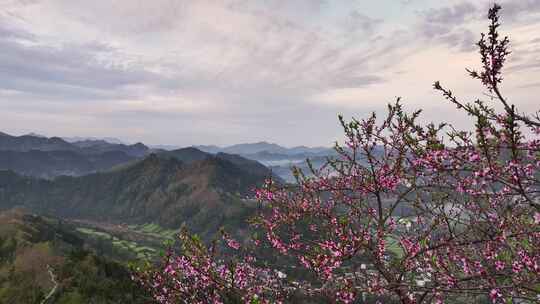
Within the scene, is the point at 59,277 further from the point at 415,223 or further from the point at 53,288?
the point at 415,223

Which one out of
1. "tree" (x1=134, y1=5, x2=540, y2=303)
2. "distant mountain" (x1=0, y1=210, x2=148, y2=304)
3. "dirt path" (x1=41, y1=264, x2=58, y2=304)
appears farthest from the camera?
"distant mountain" (x1=0, y1=210, x2=148, y2=304)

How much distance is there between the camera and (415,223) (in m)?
14.8

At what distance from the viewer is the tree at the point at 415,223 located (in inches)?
310

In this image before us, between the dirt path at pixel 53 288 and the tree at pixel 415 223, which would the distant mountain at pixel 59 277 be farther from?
the tree at pixel 415 223

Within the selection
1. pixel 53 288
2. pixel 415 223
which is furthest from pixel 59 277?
pixel 415 223

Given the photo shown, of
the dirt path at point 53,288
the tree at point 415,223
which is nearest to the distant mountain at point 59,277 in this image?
the dirt path at point 53,288

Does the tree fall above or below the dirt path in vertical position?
above

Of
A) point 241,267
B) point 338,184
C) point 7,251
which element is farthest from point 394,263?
point 7,251

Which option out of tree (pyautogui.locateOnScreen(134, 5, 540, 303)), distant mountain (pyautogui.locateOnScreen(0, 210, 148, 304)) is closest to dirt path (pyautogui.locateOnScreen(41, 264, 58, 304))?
distant mountain (pyautogui.locateOnScreen(0, 210, 148, 304))

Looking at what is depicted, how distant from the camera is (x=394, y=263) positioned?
38.2ft

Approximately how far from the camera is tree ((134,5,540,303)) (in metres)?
A: 7.88

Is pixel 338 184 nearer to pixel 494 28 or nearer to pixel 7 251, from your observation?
pixel 494 28

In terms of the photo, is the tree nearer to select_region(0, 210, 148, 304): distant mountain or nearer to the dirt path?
select_region(0, 210, 148, 304): distant mountain

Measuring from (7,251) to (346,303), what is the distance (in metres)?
217
